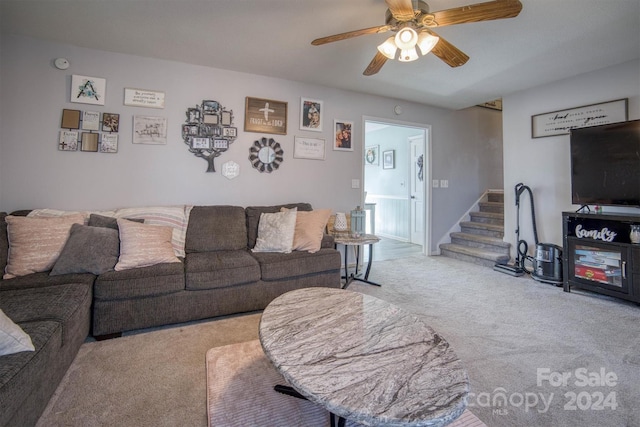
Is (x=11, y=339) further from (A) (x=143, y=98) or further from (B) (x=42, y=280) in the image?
(A) (x=143, y=98)

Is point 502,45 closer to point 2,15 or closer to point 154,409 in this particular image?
point 154,409

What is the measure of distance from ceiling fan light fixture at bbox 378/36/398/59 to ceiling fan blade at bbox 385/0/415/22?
0.15 meters

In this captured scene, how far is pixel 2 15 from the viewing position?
2.21 m

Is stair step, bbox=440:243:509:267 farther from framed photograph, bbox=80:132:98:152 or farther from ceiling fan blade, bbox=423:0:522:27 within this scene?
framed photograph, bbox=80:132:98:152

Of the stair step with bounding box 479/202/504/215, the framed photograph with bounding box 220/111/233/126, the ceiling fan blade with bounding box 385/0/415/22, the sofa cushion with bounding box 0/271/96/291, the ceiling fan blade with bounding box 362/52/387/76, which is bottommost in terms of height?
the sofa cushion with bounding box 0/271/96/291

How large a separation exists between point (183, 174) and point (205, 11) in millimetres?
1539

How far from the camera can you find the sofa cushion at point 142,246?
6.97 feet

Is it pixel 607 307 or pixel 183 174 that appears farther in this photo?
pixel 183 174

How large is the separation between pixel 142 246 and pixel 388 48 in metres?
2.31

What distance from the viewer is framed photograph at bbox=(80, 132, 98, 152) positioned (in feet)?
8.85

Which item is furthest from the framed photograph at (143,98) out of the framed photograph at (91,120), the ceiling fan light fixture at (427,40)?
the ceiling fan light fixture at (427,40)

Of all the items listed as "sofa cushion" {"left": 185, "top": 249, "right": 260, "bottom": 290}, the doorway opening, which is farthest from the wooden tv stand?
"sofa cushion" {"left": 185, "top": 249, "right": 260, "bottom": 290}

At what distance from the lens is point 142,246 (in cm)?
219

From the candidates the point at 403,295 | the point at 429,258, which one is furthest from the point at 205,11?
the point at 429,258
